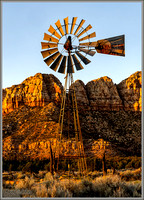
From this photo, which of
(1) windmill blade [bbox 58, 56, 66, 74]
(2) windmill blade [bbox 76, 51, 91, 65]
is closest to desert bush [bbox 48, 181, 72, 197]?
(1) windmill blade [bbox 58, 56, 66, 74]

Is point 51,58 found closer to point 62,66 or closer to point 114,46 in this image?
point 62,66

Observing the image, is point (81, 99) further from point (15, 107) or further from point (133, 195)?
point (133, 195)

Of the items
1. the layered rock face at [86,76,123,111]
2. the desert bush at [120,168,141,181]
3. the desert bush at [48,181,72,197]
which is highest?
the layered rock face at [86,76,123,111]

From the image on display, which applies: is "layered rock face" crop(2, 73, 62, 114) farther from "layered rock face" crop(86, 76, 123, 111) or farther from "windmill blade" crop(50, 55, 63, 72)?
"windmill blade" crop(50, 55, 63, 72)

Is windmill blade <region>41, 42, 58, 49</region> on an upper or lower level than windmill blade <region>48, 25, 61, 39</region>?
lower

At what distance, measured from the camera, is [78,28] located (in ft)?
43.4

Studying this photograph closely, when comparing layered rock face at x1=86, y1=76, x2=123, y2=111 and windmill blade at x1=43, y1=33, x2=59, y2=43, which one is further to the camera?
layered rock face at x1=86, y1=76, x2=123, y2=111

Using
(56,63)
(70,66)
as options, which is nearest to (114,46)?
(70,66)

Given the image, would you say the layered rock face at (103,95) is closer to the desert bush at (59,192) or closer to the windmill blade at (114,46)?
the windmill blade at (114,46)

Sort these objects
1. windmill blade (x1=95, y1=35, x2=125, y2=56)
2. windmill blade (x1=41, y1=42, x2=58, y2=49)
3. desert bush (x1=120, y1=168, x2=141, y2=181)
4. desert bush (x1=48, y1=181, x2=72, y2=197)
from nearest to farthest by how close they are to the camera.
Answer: desert bush (x1=48, y1=181, x2=72, y2=197) → windmill blade (x1=95, y1=35, x2=125, y2=56) → windmill blade (x1=41, y1=42, x2=58, y2=49) → desert bush (x1=120, y1=168, x2=141, y2=181)

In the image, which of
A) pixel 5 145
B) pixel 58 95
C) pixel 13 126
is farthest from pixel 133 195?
pixel 58 95

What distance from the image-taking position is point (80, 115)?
59750 mm

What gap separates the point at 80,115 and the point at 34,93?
1401 centimetres

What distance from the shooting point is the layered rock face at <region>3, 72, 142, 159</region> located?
149ft
